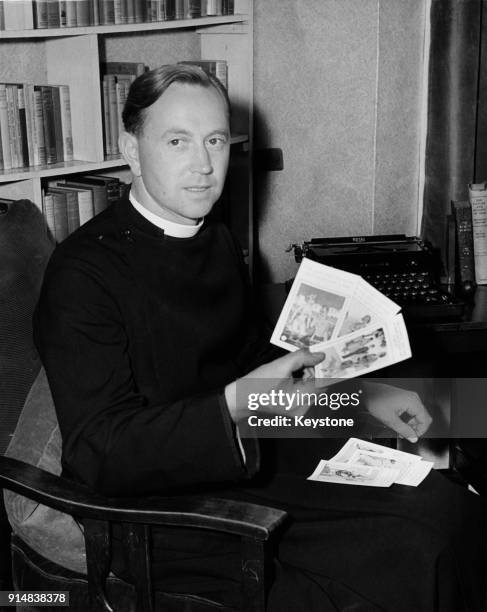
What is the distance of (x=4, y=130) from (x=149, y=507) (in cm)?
125

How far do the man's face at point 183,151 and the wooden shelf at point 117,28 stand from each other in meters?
0.63

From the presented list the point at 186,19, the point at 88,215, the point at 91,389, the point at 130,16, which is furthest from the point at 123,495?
the point at 186,19

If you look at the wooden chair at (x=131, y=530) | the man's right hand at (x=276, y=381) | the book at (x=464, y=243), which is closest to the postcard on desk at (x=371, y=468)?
the man's right hand at (x=276, y=381)

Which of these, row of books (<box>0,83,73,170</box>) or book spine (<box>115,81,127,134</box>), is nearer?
row of books (<box>0,83,73,170</box>)

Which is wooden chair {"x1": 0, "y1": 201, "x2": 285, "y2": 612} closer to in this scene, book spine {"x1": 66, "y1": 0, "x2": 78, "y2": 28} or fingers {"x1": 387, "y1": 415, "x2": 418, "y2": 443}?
fingers {"x1": 387, "y1": 415, "x2": 418, "y2": 443}

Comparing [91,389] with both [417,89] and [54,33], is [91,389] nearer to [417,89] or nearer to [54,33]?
[54,33]

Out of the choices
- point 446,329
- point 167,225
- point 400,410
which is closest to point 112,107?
point 167,225

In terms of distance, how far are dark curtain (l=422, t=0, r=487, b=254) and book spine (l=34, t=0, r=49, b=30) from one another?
121 cm

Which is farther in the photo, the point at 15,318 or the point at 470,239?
the point at 470,239

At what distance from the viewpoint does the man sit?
5.00ft

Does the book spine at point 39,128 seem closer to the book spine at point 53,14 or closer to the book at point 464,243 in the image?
the book spine at point 53,14

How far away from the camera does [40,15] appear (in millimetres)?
2256

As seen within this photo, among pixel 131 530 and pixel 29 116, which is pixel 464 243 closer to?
pixel 29 116

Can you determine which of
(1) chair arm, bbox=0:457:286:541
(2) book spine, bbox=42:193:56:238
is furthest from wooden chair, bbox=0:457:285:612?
(2) book spine, bbox=42:193:56:238
